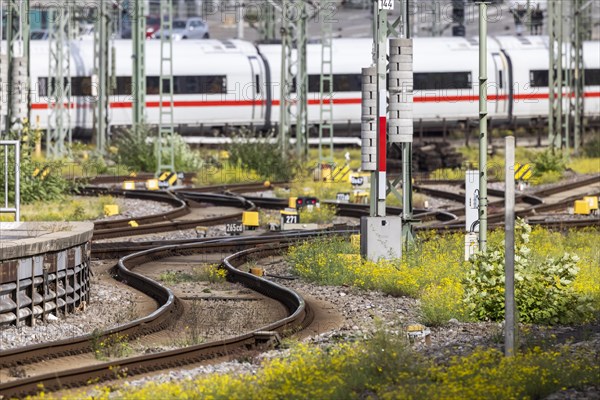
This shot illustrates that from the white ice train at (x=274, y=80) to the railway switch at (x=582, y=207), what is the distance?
1958cm

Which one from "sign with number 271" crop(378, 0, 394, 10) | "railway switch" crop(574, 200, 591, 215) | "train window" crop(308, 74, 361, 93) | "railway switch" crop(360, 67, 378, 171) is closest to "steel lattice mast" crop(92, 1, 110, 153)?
"train window" crop(308, 74, 361, 93)

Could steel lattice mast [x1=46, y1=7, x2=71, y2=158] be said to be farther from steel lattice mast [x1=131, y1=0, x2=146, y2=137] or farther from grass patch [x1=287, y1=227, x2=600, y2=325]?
grass patch [x1=287, y1=227, x2=600, y2=325]

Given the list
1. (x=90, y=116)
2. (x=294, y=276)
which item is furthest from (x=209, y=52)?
(x=294, y=276)

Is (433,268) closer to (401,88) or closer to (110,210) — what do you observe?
(401,88)

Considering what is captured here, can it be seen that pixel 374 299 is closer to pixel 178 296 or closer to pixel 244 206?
pixel 178 296

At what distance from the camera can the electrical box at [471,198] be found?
15.7 metres

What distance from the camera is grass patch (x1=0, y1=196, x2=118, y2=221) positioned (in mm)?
24866

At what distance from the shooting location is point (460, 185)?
33.7 m

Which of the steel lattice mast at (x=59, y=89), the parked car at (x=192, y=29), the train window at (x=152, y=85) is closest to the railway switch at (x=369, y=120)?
the steel lattice mast at (x=59, y=89)

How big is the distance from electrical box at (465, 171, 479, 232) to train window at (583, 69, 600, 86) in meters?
33.1

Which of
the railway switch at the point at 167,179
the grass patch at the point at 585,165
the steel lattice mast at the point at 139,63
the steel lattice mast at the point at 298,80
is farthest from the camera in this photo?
the steel lattice mast at the point at 298,80

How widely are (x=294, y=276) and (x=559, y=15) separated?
20990 millimetres

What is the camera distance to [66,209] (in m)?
26.4

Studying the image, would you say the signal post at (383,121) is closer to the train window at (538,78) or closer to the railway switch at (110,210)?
the railway switch at (110,210)
